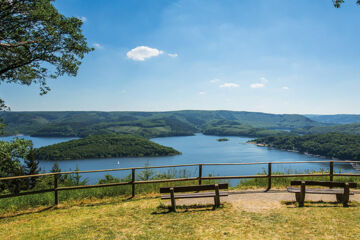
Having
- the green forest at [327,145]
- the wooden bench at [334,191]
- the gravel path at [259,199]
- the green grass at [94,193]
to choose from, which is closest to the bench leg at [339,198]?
the wooden bench at [334,191]

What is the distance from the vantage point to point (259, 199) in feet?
23.8

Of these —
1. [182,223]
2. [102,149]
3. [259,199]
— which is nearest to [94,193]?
[182,223]

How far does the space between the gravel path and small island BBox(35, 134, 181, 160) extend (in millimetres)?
115039

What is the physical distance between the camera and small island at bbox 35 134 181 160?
11775 centimetres

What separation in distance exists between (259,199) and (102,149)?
134m

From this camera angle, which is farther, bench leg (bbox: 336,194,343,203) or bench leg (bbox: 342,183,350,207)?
bench leg (bbox: 336,194,343,203)

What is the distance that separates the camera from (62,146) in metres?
130

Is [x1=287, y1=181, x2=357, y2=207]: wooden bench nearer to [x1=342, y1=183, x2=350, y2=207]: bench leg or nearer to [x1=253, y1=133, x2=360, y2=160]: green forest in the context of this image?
[x1=342, y1=183, x2=350, y2=207]: bench leg

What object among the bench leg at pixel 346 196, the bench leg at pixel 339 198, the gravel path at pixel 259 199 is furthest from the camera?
the bench leg at pixel 339 198

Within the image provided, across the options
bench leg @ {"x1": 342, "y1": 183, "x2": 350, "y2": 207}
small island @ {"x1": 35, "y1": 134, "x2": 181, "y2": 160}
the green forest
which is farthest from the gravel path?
small island @ {"x1": 35, "y1": 134, "x2": 181, "y2": 160}

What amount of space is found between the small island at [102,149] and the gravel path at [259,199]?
11504cm

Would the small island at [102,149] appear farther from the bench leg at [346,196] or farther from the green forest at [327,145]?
the bench leg at [346,196]

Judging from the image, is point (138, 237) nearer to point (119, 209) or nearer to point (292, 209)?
point (119, 209)

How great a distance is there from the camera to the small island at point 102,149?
118 metres
